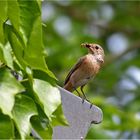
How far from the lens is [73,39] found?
42.6 feet

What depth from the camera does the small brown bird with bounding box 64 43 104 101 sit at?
523 centimetres

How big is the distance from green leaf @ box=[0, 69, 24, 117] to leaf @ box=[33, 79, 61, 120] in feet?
0.38

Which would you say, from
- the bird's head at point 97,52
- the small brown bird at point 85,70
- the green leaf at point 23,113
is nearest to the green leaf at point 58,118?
the green leaf at point 23,113

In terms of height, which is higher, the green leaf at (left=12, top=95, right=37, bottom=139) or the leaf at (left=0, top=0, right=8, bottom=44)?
the leaf at (left=0, top=0, right=8, bottom=44)

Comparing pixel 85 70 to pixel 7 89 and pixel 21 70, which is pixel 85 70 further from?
pixel 7 89

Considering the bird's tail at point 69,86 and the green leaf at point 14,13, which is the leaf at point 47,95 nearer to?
the green leaf at point 14,13

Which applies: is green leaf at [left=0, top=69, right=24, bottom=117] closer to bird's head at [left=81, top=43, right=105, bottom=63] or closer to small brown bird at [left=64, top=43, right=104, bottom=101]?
small brown bird at [left=64, top=43, right=104, bottom=101]

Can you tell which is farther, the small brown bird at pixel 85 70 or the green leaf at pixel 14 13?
the small brown bird at pixel 85 70

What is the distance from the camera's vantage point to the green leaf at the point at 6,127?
2674 mm

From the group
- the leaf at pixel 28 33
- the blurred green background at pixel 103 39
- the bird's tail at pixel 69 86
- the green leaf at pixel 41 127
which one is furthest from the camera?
the blurred green background at pixel 103 39

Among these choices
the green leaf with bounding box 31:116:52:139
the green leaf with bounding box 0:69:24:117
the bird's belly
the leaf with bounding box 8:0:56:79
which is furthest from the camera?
the bird's belly

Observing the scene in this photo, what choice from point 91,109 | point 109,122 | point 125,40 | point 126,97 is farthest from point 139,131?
point 91,109

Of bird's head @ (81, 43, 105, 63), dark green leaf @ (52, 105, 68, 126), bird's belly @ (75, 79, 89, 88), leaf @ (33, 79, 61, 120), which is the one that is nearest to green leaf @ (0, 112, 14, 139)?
leaf @ (33, 79, 61, 120)

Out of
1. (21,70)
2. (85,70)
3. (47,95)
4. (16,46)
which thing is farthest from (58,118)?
(85,70)
